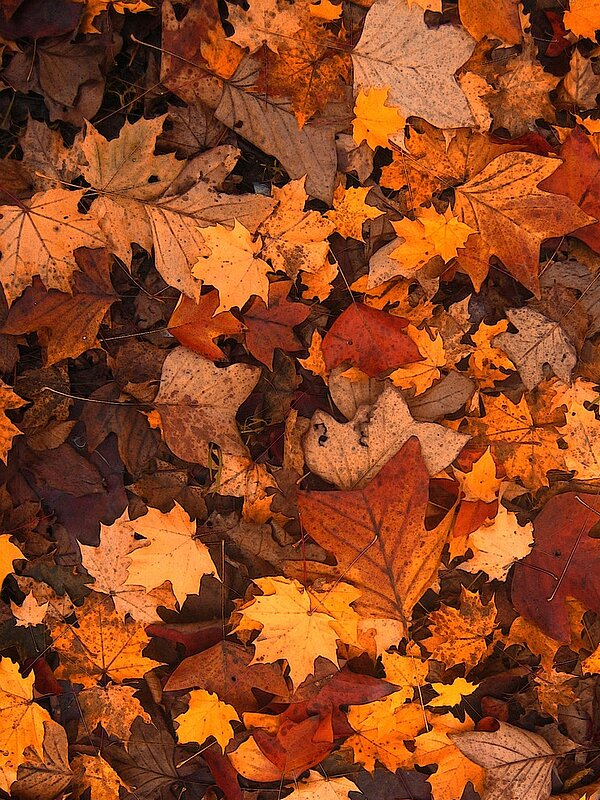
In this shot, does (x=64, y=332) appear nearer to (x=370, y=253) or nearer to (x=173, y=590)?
(x=173, y=590)

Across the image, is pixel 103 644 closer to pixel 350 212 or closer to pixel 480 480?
pixel 480 480

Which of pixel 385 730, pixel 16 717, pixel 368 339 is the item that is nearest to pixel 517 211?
pixel 368 339

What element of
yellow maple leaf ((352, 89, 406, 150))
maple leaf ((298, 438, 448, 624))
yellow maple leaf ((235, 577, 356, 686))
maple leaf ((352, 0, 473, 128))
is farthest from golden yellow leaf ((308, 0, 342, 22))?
yellow maple leaf ((235, 577, 356, 686))

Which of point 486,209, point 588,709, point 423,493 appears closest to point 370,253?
point 486,209

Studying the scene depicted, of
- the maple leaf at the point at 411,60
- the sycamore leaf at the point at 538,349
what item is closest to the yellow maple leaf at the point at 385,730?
the sycamore leaf at the point at 538,349

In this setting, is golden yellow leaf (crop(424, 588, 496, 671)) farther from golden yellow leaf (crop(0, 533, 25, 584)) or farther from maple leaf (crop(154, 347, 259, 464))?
golden yellow leaf (crop(0, 533, 25, 584))
